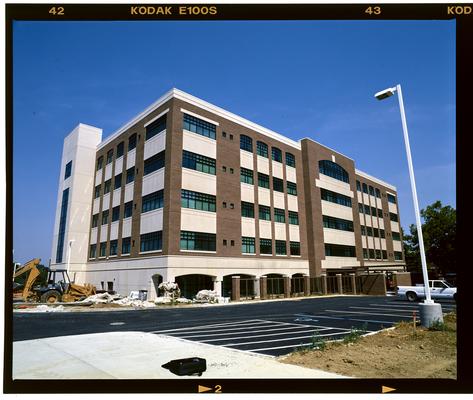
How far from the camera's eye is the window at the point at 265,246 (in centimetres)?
3905

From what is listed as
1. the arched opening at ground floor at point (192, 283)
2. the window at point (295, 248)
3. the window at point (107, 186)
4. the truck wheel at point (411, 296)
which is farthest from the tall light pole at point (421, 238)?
the window at point (107, 186)

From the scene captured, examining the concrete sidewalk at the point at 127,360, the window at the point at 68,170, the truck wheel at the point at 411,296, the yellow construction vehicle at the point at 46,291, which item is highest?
the window at the point at 68,170

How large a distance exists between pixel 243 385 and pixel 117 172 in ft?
128

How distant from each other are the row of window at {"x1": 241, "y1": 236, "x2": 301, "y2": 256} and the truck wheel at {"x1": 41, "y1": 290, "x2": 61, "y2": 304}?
17888 mm

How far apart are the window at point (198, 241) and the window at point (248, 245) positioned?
167 inches

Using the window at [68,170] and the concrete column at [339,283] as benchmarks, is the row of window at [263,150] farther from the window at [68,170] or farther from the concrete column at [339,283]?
the window at [68,170]

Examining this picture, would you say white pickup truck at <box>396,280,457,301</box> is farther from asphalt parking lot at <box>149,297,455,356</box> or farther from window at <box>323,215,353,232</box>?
window at <box>323,215,353,232</box>

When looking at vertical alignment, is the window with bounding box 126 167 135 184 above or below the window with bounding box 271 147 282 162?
below

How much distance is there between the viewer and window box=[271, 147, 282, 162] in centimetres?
4284

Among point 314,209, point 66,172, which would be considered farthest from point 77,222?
point 314,209

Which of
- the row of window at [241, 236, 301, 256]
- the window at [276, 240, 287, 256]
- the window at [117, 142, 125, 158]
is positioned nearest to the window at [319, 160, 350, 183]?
the row of window at [241, 236, 301, 256]

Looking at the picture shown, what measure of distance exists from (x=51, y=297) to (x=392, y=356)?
28.2m

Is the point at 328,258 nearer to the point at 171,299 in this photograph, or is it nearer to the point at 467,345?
the point at 171,299

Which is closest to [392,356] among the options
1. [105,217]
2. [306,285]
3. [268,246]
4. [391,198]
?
[268,246]
